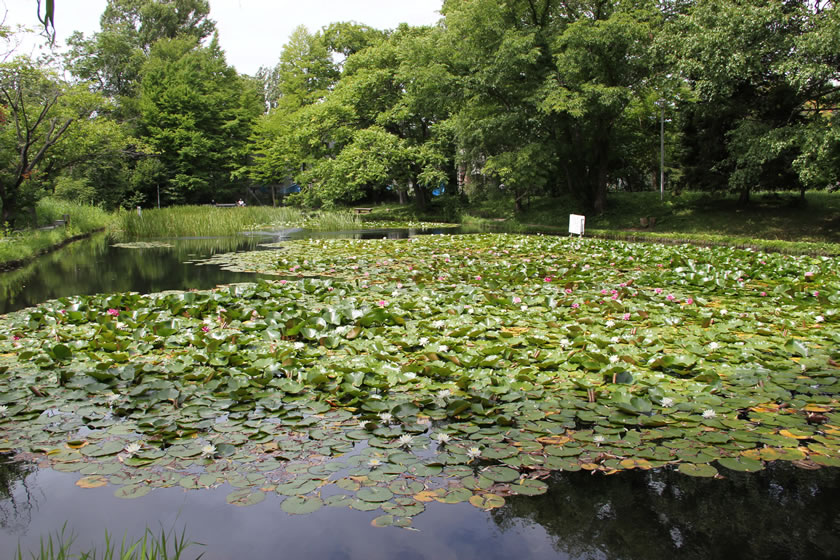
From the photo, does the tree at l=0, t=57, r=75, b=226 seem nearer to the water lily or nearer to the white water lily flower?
the water lily

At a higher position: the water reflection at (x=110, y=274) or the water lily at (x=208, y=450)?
the water reflection at (x=110, y=274)

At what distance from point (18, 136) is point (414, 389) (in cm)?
1683

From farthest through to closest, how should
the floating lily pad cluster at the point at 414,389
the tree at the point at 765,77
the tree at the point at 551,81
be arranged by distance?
the tree at the point at 551,81 < the tree at the point at 765,77 < the floating lily pad cluster at the point at 414,389

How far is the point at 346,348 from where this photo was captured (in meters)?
4.31

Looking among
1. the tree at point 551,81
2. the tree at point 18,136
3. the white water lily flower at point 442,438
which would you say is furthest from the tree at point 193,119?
the white water lily flower at point 442,438

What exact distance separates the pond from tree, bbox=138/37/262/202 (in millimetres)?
33483

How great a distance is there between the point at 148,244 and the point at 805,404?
15.6 m

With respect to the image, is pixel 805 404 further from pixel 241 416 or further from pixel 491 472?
pixel 241 416

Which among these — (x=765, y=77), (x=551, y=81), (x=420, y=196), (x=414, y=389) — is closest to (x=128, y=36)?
(x=420, y=196)

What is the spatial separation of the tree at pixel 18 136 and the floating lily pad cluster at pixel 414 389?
1031 cm

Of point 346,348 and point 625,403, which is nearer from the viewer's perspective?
point 625,403

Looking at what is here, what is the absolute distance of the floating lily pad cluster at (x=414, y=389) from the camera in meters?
2.56

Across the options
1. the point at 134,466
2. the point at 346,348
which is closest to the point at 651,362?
the point at 346,348

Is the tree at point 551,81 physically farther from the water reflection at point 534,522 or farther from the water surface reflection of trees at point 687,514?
the water reflection at point 534,522
